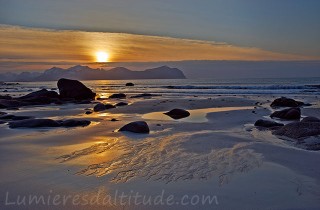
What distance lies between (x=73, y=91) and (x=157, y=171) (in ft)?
88.0

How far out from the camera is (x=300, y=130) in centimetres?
1021

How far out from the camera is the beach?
469 centimetres

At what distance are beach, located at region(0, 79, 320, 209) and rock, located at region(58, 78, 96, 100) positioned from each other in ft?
70.5

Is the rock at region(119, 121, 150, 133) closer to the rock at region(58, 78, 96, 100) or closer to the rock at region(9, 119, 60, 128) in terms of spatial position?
the rock at region(9, 119, 60, 128)

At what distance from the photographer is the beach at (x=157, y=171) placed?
A: 4.69 meters

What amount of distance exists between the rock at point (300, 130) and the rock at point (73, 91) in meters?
23.9

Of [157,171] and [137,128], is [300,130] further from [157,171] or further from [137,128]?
[157,171]

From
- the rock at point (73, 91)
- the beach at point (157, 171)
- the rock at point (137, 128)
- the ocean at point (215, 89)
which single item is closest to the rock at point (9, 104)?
the rock at point (73, 91)

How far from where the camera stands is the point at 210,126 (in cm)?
1242

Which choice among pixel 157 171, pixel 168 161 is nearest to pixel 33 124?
pixel 168 161

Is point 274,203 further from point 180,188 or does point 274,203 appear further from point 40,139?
point 40,139

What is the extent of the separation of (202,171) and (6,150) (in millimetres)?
5058

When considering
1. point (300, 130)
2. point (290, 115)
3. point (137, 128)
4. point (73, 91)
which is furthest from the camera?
point (73, 91)

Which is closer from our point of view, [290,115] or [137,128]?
[137,128]
